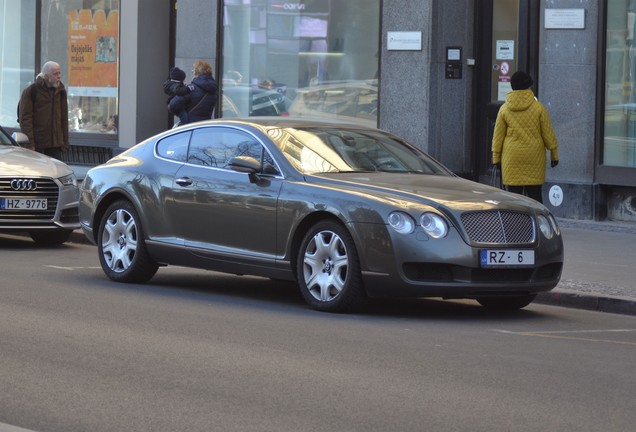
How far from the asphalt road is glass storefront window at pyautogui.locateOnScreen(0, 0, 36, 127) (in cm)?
1430

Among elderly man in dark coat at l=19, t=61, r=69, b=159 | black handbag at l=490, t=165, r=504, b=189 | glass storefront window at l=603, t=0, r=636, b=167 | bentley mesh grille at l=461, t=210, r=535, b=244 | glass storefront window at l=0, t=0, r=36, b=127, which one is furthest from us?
glass storefront window at l=0, t=0, r=36, b=127

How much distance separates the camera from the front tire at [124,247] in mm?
12078

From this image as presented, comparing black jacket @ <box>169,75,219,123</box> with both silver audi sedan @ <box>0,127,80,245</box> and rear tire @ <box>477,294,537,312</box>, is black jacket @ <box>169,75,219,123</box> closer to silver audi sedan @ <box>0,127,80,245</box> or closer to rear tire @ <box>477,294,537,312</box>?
silver audi sedan @ <box>0,127,80,245</box>

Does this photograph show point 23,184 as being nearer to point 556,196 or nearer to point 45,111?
point 45,111

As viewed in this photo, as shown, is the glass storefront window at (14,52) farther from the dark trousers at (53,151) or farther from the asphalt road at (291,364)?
the asphalt road at (291,364)

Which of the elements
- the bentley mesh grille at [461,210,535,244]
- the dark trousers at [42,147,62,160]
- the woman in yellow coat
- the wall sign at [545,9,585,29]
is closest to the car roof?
the bentley mesh grille at [461,210,535,244]

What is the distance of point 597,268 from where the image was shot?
44.3ft

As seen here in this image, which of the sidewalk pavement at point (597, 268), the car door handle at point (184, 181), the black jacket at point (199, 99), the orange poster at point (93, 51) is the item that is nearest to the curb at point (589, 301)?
the sidewalk pavement at point (597, 268)

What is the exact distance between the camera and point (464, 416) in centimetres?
682

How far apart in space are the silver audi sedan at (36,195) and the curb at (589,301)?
215 inches

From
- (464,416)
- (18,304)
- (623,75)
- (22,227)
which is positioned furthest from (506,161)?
(464,416)

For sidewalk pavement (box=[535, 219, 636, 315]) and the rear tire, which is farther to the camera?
sidewalk pavement (box=[535, 219, 636, 315])

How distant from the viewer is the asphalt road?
6.75 meters

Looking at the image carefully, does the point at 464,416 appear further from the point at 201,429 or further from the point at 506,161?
the point at 506,161
